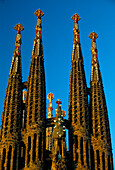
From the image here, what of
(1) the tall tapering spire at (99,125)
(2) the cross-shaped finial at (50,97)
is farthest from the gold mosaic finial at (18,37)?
(2) the cross-shaped finial at (50,97)

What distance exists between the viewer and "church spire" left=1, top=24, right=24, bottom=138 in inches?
2166

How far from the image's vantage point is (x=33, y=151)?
53.5m

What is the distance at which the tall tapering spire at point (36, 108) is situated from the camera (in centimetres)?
5360

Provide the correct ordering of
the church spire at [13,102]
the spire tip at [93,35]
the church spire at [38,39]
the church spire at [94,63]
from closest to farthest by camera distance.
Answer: the church spire at [13,102] → the church spire at [94,63] → the church spire at [38,39] → the spire tip at [93,35]

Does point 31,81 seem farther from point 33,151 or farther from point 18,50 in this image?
point 33,151

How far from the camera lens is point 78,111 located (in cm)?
5703

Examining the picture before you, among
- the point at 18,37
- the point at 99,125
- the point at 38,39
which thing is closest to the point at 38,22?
the point at 38,39

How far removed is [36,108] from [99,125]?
7886 millimetres

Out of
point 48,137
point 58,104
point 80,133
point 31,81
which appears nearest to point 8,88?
point 31,81

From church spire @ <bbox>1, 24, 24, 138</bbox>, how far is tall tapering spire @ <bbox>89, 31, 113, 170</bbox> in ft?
30.3

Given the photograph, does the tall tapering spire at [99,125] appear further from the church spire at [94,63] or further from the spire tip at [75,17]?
the spire tip at [75,17]

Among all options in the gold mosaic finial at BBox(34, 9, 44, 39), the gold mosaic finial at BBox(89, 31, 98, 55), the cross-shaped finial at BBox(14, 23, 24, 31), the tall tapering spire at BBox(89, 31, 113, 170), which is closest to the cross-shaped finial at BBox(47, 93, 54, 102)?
the gold mosaic finial at BBox(89, 31, 98, 55)

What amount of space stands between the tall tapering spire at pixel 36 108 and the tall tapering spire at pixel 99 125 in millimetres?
6225

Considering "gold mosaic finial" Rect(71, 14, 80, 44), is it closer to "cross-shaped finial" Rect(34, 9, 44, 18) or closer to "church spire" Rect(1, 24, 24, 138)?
"cross-shaped finial" Rect(34, 9, 44, 18)
